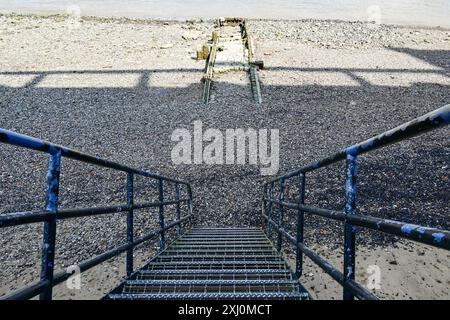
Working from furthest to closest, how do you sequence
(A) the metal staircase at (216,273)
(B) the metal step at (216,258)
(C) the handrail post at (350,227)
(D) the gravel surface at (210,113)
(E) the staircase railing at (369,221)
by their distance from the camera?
1. (D) the gravel surface at (210,113)
2. (B) the metal step at (216,258)
3. (A) the metal staircase at (216,273)
4. (C) the handrail post at (350,227)
5. (E) the staircase railing at (369,221)

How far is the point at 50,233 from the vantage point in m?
1.62

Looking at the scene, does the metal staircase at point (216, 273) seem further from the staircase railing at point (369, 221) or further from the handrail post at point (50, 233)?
the handrail post at point (50, 233)

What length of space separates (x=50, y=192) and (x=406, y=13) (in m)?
26.8

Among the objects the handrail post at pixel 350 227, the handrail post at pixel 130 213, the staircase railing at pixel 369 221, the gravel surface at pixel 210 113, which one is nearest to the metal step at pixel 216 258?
the handrail post at pixel 130 213

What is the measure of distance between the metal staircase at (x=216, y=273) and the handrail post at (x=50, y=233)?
747mm

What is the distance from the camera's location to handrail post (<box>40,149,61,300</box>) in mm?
1554

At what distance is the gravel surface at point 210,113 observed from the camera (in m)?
5.95

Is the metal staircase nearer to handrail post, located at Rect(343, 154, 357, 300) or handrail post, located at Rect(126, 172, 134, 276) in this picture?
handrail post, located at Rect(126, 172, 134, 276)

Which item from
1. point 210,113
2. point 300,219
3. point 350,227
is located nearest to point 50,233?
point 350,227

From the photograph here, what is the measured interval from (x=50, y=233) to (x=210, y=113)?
27.2ft

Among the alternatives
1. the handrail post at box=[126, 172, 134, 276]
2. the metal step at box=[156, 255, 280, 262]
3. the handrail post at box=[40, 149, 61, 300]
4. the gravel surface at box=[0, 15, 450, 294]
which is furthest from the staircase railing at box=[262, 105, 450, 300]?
the gravel surface at box=[0, 15, 450, 294]

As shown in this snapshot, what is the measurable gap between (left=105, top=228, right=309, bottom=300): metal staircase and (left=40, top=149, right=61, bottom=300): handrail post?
0.75m

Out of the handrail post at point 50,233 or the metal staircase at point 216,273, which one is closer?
the handrail post at point 50,233
